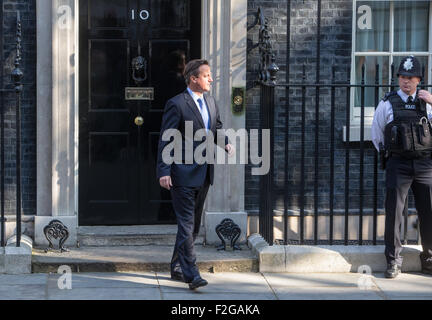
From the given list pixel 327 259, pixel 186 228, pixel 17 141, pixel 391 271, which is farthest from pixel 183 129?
pixel 391 271

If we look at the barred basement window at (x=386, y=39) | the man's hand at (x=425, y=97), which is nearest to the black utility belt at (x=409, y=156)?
the man's hand at (x=425, y=97)

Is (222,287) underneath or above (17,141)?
underneath

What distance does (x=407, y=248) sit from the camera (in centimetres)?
772

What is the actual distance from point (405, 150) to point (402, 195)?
1.35 feet

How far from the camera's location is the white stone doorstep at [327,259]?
759 centimetres

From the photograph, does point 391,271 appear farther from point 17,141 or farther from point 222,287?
point 17,141

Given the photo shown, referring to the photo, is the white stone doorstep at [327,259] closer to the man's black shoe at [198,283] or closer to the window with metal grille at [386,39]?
the man's black shoe at [198,283]

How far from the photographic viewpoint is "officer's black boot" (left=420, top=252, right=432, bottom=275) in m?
7.54

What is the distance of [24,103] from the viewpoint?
821cm

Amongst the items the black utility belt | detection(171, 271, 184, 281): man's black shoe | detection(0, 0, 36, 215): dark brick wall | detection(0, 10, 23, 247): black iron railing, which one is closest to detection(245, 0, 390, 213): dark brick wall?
the black utility belt

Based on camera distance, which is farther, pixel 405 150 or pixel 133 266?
pixel 133 266

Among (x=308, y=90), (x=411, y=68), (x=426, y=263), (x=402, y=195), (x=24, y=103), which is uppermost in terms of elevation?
(x=411, y=68)

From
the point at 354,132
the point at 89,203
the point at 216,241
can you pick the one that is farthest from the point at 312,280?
the point at 89,203

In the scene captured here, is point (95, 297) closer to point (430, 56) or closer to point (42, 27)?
point (42, 27)
